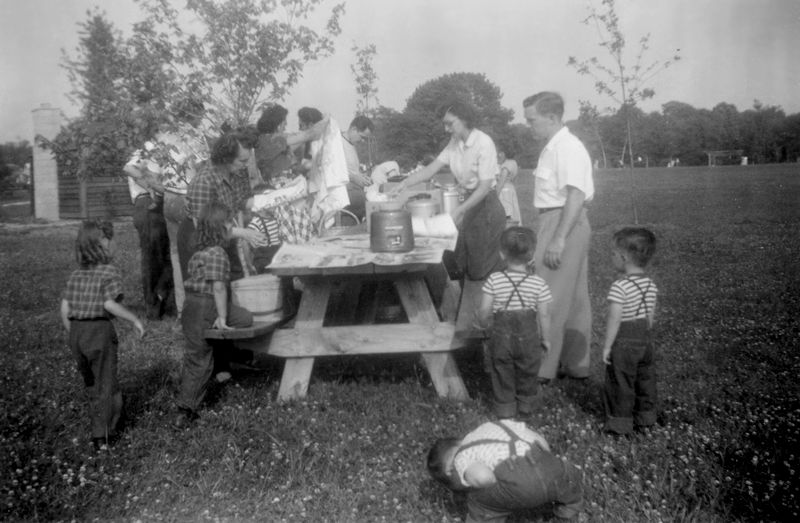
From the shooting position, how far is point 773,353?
5.72 m

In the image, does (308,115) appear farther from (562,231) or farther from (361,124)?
(562,231)

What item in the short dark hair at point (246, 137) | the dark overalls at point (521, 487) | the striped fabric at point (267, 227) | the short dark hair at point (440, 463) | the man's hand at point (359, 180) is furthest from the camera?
the man's hand at point (359, 180)

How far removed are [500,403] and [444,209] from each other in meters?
2.62

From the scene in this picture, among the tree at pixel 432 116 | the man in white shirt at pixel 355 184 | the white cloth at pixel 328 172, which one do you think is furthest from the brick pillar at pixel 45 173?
the tree at pixel 432 116

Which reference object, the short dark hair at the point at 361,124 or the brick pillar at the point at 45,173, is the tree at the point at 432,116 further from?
the short dark hair at the point at 361,124

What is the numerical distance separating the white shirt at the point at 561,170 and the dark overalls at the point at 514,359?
3.47 ft

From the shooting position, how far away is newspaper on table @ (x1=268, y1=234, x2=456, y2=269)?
457 cm

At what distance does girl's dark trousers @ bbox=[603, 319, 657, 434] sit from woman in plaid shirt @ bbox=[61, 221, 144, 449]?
9.47 ft

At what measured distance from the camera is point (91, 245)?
170 inches

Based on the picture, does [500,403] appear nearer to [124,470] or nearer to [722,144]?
[124,470]

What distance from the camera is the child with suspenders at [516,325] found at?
426 centimetres

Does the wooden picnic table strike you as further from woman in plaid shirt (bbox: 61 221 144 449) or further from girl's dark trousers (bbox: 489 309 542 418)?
woman in plaid shirt (bbox: 61 221 144 449)

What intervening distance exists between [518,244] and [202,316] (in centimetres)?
217

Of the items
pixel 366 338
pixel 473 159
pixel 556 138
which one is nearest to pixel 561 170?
pixel 556 138
